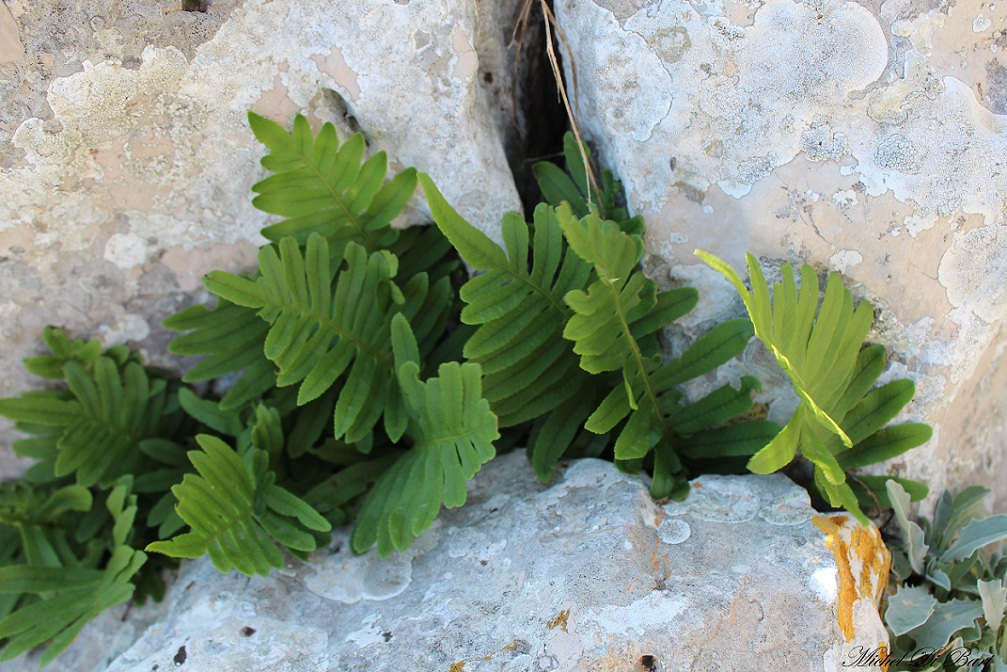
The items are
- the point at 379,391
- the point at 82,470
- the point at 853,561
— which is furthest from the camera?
the point at 82,470

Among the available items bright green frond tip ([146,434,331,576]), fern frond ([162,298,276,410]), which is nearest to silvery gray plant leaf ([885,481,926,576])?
bright green frond tip ([146,434,331,576])

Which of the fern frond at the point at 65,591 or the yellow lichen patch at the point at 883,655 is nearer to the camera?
the yellow lichen patch at the point at 883,655

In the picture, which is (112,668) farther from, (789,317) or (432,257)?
(789,317)

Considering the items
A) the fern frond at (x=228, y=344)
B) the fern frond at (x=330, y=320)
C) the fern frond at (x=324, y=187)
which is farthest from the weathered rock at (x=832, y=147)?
the fern frond at (x=228, y=344)

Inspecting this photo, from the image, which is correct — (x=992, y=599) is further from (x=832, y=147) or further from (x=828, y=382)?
(x=832, y=147)

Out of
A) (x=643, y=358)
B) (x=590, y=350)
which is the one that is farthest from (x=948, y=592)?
(x=590, y=350)

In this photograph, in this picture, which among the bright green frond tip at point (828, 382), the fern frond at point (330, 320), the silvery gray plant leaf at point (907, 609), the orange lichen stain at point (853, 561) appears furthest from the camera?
the fern frond at point (330, 320)

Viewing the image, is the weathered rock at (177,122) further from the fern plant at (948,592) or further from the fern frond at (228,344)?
the fern plant at (948,592)
